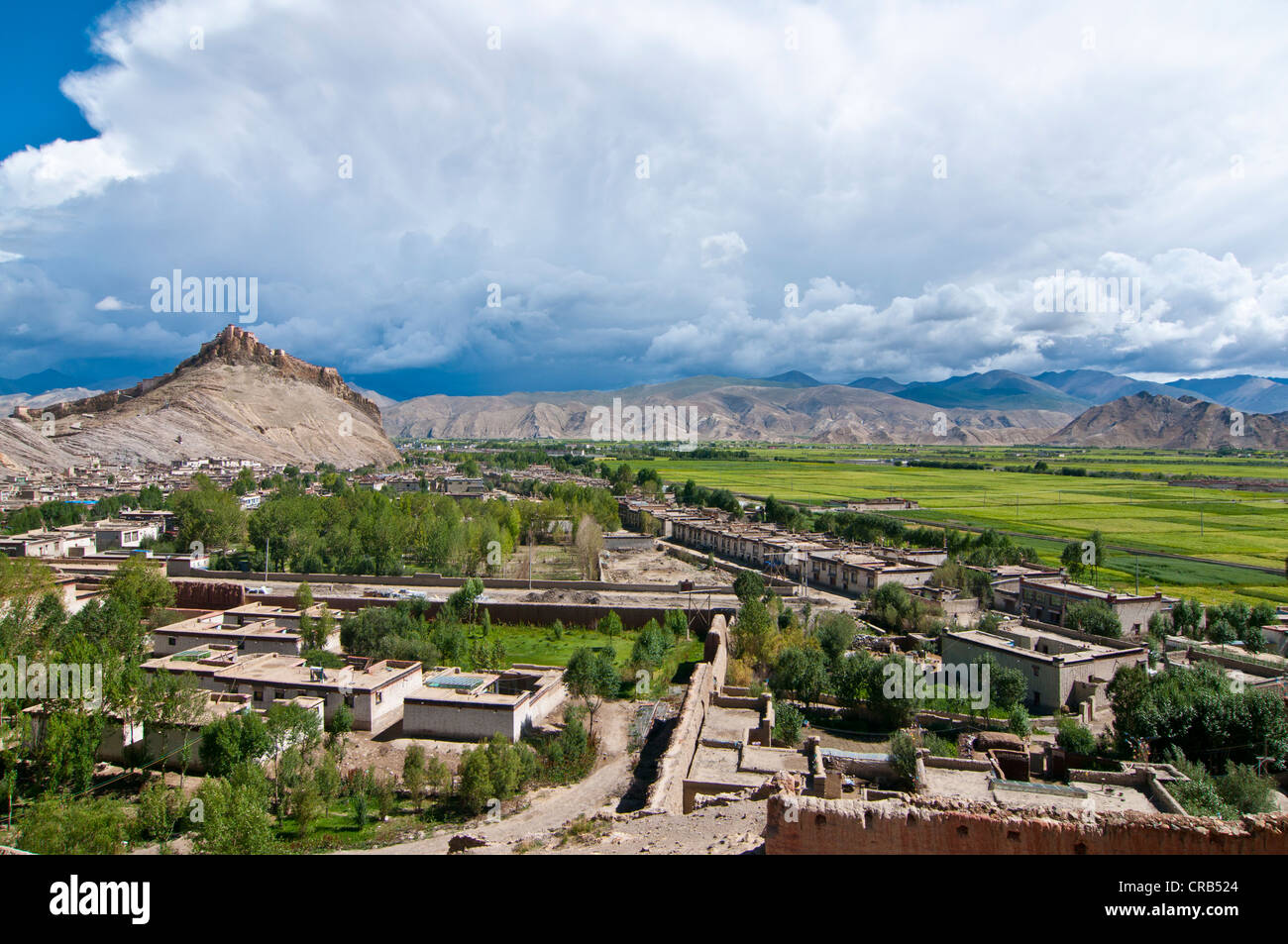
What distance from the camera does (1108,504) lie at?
71.8 m

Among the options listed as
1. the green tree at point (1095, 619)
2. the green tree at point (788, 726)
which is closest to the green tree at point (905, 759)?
the green tree at point (788, 726)

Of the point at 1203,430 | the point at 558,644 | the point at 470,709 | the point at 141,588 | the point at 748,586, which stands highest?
the point at 1203,430

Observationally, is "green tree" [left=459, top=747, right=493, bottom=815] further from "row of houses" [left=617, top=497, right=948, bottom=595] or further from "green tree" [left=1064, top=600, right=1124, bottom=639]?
"row of houses" [left=617, top=497, right=948, bottom=595]

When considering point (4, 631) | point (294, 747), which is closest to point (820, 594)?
point (294, 747)

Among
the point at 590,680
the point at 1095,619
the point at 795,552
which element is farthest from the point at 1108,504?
the point at 590,680

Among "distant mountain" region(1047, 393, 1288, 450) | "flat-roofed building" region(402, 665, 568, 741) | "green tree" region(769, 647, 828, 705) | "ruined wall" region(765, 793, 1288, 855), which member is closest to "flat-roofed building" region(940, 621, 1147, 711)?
"green tree" region(769, 647, 828, 705)

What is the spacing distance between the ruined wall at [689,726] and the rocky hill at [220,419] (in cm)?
7892

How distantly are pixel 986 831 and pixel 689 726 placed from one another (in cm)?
987

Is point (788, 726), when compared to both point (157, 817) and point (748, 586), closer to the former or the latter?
point (157, 817)

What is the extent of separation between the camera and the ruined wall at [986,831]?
757cm

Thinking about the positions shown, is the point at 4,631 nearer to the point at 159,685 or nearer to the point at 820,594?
the point at 159,685

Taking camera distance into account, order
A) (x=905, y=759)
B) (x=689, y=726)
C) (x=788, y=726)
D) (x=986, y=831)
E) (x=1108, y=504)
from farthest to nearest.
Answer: (x=1108, y=504) < (x=788, y=726) < (x=689, y=726) < (x=905, y=759) < (x=986, y=831)

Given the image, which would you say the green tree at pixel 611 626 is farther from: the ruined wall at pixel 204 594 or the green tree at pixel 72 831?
the green tree at pixel 72 831
